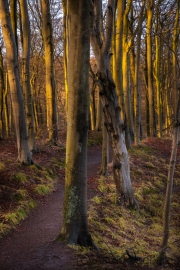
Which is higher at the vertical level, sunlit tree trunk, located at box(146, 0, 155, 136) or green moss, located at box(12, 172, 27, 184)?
sunlit tree trunk, located at box(146, 0, 155, 136)

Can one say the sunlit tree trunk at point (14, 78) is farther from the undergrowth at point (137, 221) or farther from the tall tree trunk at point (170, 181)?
the tall tree trunk at point (170, 181)

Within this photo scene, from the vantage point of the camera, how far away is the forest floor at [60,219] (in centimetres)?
525

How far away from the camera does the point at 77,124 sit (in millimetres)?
5504

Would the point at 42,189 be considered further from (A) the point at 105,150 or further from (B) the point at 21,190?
(A) the point at 105,150

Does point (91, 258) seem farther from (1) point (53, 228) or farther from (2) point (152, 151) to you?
Answer: (2) point (152, 151)

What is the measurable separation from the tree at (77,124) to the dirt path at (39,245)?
1.45 feet

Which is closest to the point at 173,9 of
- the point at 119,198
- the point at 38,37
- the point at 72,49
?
the point at 38,37

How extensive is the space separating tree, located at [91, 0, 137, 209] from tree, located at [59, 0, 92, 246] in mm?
2808

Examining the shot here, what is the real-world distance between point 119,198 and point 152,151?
918cm

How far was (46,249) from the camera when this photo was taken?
5559 mm

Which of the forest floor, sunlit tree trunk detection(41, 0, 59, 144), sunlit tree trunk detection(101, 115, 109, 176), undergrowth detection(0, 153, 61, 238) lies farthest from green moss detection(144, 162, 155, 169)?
undergrowth detection(0, 153, 61, 238)

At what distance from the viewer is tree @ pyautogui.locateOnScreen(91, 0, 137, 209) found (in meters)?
8.43

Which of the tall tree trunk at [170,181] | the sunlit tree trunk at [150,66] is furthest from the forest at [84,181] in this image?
the sunlit tree trunk at [150,66]

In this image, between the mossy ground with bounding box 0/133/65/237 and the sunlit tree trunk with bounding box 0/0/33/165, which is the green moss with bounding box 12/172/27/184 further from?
the sunlit tree trunk with bounding box 0/0/33/165
